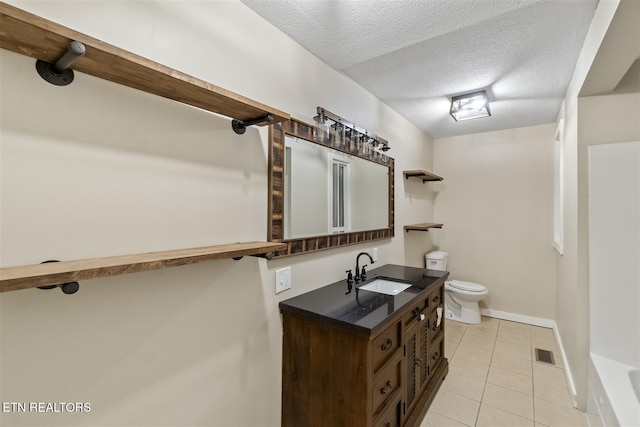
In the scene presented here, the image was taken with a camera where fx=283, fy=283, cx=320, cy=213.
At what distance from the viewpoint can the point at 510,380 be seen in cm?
241

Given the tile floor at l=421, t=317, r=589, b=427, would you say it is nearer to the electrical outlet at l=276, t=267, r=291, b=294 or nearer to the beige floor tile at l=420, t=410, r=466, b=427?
the beige floor tile at l=420, t=410, r=466, b=427

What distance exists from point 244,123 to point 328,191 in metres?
0.82

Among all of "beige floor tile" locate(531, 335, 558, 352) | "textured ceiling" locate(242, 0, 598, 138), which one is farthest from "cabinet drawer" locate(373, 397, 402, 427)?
"beige floor tile" locate(531, 335, 558, 352)

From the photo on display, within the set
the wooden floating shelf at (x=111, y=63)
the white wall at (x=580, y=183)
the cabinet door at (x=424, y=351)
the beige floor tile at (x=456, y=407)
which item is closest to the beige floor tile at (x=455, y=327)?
the white wall at (x=580, y=183)

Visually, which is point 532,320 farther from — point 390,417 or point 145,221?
point 145,221

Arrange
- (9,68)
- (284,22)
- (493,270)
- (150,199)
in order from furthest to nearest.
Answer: (493,270) < (284,22) < (150,199) < (9,68)

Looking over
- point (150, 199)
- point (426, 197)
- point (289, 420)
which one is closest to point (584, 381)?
point (289, 420)

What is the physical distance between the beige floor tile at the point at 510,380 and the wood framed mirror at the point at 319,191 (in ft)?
5.01

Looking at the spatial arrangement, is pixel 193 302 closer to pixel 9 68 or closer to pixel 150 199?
pixel 150 199

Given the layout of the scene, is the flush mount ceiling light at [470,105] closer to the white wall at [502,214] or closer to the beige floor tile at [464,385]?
the white wall at [502,214]

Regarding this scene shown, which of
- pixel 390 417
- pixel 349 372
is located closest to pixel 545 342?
pixel 390 417

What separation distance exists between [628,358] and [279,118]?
8.91ft

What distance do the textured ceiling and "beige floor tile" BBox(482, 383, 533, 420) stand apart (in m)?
2.54

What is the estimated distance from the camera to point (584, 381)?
204 cm
